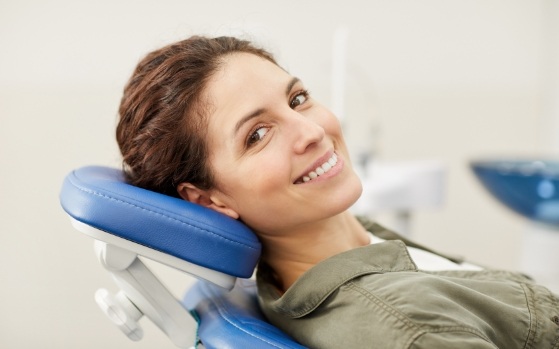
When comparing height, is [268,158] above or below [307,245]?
above

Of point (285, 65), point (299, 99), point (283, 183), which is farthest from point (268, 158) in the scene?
point (285, 65)

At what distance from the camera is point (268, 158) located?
1002 millimetres

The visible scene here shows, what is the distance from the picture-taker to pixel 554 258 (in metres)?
2.30

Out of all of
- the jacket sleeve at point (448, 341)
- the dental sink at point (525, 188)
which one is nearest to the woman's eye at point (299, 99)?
the jacket sleeve at point (448, 341)

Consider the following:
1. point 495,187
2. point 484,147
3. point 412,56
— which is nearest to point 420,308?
point 495,187

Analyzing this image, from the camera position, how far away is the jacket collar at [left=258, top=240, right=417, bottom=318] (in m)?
0.94

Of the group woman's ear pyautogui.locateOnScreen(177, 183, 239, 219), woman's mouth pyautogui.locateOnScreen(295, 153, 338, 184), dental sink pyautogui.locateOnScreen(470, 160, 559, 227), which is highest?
woman's mouth pyautogui.locateOnScreen(295, 153, 338, 184)

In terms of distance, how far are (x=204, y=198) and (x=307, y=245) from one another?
0.22 meters

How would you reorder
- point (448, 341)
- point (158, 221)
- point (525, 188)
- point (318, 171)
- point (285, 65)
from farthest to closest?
1. point (285, 65)
2. point (525, 188)
3. point (318, 171)
4. point (158, 221)
5. point (448, 341)

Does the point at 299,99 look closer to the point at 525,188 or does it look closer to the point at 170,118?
the point at 170,118

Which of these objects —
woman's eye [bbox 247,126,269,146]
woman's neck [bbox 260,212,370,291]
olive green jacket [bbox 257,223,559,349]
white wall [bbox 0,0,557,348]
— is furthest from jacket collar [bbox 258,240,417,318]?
white wall [bbox 0,0,557,348]

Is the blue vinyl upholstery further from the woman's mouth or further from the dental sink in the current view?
the dental sink

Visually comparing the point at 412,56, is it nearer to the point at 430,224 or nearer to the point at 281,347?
the point at 430,224

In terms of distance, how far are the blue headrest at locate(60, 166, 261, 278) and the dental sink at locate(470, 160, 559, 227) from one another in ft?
4.39
